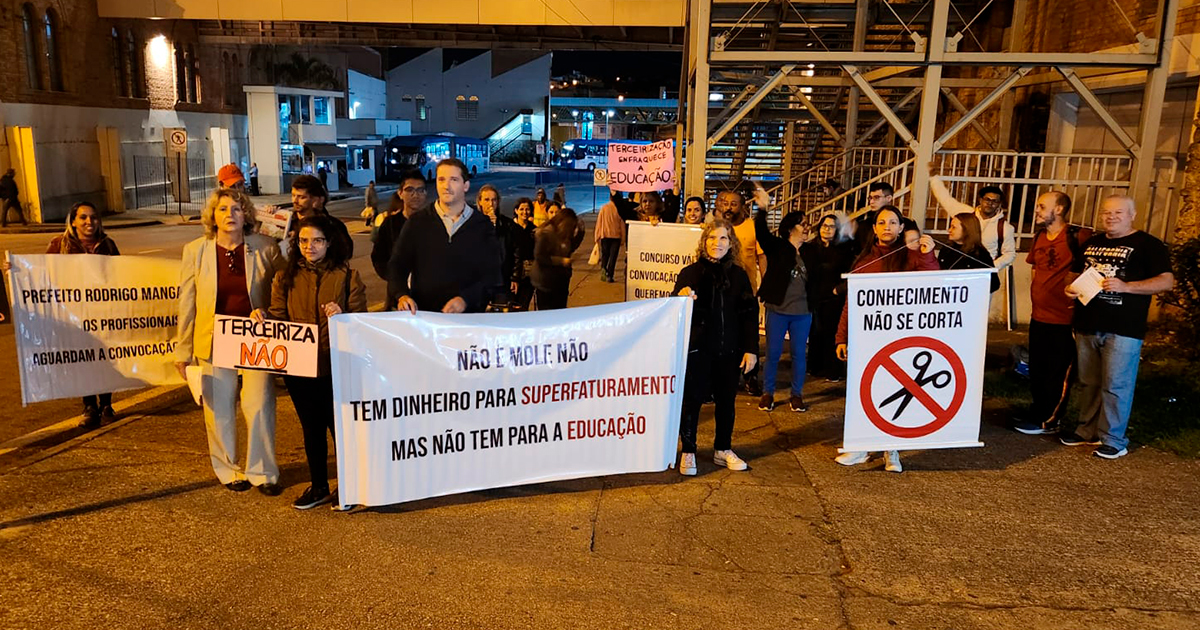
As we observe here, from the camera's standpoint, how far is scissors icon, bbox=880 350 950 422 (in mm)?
5527

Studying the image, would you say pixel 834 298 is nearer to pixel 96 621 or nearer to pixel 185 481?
pixel 185 481

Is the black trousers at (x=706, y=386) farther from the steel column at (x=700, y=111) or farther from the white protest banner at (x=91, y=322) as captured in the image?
the steel column at (x=700, y=111)

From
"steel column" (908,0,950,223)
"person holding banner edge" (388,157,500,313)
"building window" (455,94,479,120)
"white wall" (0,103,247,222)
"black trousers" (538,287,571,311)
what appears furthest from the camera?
"building window" (455,94,479,120)

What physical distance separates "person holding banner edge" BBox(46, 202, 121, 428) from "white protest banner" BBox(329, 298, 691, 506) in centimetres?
292

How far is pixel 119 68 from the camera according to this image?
28.1 meters

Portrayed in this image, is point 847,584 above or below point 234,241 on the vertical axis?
below

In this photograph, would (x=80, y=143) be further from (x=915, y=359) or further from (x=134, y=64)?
(x=915, y=359)

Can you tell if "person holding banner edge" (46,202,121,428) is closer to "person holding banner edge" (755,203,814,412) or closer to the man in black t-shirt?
"person holding banner edge" (755,203,814,412)

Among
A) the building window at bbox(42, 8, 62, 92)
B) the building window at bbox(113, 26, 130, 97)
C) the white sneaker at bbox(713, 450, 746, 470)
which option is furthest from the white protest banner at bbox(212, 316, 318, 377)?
the building window at bbox(113, 26, 130, 97)

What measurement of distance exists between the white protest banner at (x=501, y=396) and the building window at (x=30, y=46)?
24943 mm

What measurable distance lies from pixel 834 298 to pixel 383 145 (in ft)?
155

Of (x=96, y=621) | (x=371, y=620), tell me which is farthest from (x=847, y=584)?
(x=96, y=621)

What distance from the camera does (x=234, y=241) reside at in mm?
4930

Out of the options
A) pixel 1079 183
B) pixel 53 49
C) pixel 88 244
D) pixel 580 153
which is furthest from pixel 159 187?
pixel 580 153
